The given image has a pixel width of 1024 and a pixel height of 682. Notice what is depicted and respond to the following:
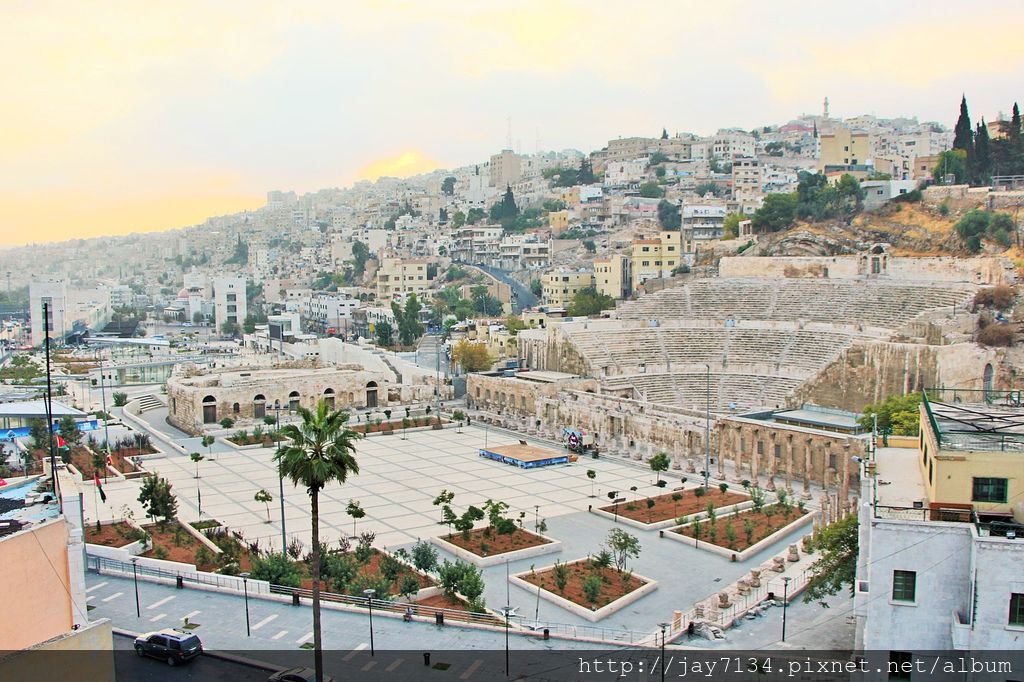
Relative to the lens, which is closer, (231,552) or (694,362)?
(231,552)

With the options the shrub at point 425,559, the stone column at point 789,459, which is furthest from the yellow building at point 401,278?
the shrub at point 425,559

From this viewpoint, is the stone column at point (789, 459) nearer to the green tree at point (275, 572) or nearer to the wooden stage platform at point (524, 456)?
the wooden stage platform at point (524, 456)

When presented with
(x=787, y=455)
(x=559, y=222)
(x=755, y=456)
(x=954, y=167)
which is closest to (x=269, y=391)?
(x=755, y=456)

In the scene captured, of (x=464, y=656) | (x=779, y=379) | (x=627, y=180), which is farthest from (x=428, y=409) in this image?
(x=627, y=180)

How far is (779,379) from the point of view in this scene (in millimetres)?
45625

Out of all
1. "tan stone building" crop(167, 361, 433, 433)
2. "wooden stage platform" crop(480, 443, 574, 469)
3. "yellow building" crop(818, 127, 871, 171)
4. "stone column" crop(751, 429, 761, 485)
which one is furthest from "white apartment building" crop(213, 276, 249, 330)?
"stone column" crop(751, 429, 761, 485)

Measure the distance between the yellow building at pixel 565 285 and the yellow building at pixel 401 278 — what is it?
22.4 metres

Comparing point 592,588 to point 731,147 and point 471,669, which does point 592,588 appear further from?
point 731,147

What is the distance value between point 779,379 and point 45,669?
39.8 m

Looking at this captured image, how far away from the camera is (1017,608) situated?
13555mm

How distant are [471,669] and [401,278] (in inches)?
3461

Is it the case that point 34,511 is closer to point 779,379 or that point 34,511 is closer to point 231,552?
point 231,552

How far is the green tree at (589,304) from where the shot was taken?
7119 cm

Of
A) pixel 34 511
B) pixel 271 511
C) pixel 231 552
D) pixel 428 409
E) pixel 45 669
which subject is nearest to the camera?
pixel 45 669
